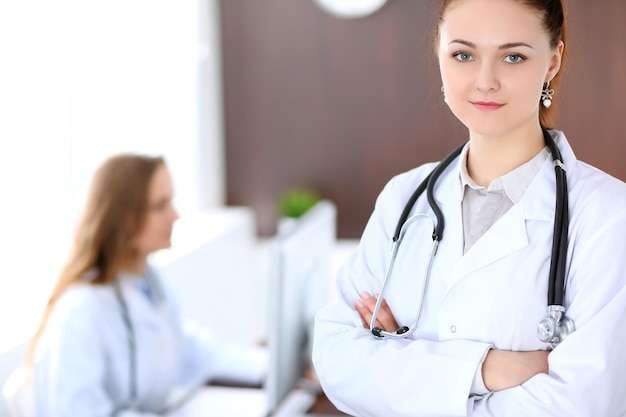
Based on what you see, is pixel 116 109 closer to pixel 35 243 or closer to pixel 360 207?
pixel 35 243

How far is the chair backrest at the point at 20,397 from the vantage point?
152cm

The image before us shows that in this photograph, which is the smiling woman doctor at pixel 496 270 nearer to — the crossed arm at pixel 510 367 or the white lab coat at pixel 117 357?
the crossed arm at pixel 510 367

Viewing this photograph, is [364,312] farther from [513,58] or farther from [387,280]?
[513,58]

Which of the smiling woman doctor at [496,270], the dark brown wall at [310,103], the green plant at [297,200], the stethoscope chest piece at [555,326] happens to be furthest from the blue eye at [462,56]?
the green plant at [297,200]

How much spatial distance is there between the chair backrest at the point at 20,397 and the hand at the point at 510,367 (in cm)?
102

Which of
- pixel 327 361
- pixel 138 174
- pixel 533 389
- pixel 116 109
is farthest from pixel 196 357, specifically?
pixel 533 389

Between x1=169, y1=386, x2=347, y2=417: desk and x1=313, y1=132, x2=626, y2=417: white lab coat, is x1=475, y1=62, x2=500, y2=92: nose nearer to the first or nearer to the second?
x1=313, y1=132, x2=626, y2=417: white lab coat

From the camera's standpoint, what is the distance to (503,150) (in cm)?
86

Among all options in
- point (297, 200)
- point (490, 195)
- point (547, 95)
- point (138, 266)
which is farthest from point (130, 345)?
point (297, 200)

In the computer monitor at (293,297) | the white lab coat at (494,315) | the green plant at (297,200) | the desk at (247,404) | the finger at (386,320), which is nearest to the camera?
the white lab coat at (494,315)

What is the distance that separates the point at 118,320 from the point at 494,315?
114 cm

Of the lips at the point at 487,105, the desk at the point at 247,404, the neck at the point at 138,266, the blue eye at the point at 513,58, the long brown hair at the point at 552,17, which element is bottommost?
the desk at the point at 247,404

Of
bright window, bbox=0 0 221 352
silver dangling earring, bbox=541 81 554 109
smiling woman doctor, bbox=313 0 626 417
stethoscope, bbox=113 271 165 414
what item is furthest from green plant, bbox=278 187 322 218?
silver dangling earring, bbox=541 81 554 109

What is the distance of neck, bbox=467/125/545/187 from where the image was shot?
33.6 inches
